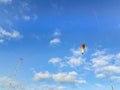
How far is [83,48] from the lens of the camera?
245 ft

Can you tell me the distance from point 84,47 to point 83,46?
0.84m

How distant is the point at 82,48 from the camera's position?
243 feet

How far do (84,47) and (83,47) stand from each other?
84 centimetres

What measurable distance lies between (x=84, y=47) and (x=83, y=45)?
120 cm

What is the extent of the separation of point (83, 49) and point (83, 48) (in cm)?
104

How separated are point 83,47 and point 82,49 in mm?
2142

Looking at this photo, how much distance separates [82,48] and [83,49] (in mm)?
777

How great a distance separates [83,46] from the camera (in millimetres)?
75000

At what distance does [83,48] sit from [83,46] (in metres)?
1.03

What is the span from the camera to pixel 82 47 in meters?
74.7

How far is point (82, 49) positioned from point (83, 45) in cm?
276

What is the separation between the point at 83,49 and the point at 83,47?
150 centimetres

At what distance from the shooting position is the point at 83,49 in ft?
242

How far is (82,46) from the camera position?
75.1 m
